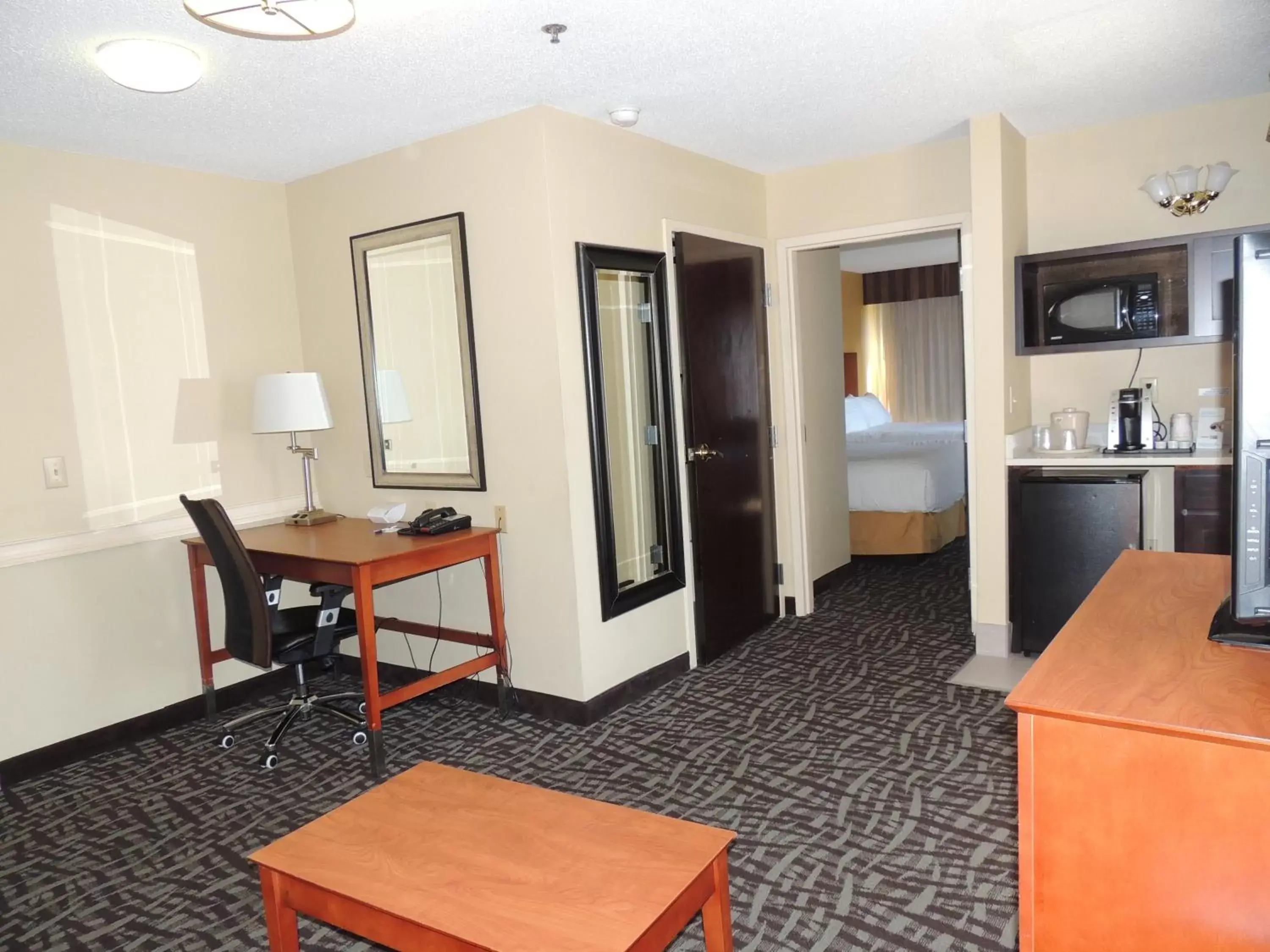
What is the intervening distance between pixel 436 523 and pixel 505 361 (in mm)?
697

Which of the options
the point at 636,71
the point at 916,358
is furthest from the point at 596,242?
the point at 916,358

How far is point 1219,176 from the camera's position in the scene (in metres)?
3.74

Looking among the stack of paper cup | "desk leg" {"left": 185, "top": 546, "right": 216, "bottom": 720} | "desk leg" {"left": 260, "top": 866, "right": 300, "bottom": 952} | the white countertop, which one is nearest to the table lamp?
"desk leg" {"left": 185, "top": 546, "right": 216, "bottom": 720}

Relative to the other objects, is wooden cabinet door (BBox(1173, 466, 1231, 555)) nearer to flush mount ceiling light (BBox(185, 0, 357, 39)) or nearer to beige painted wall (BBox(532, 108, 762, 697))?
beige painted wall (BBox(532, 108, 762, 697))

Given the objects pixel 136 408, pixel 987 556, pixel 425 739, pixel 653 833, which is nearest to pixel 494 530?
pixel 425 739

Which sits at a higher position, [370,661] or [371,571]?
[371,571]

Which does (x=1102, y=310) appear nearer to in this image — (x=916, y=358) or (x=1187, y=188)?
(x=1187, y=188)

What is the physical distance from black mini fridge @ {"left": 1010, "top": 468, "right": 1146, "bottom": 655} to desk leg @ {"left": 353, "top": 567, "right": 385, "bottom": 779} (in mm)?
2712

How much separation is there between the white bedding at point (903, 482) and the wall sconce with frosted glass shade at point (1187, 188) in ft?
7.16

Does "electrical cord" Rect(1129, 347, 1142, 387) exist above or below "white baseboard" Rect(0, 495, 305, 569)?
above

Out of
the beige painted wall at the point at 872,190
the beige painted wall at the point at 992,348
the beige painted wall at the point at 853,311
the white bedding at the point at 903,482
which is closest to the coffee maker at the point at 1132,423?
the beige painted wall at the point at 992,348

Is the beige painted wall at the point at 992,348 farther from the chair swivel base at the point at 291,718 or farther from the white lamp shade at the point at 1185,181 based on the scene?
the chair swivel base at the point at 291,718

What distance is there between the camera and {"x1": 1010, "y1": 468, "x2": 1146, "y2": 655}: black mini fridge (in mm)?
3658

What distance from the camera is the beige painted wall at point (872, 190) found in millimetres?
4160
